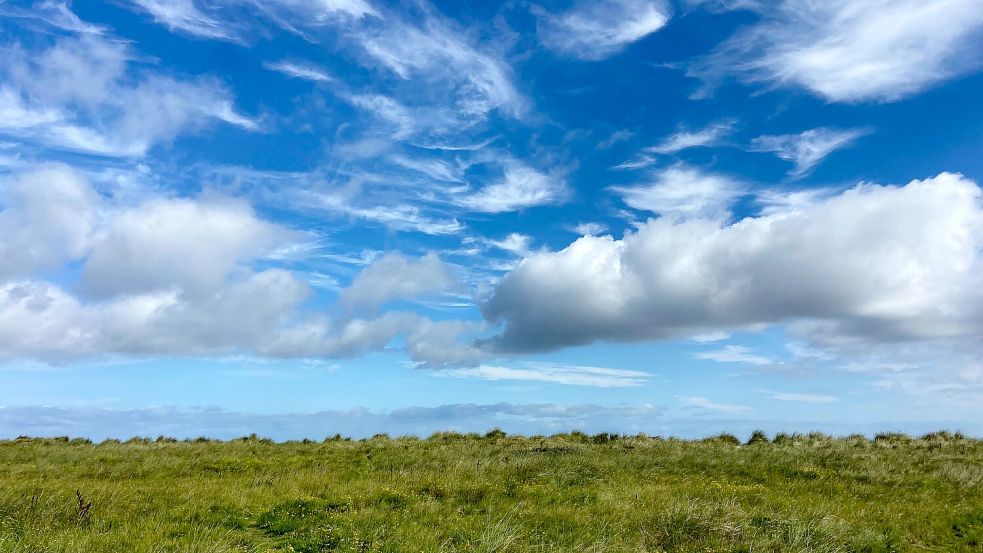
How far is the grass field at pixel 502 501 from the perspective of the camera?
39.9ft

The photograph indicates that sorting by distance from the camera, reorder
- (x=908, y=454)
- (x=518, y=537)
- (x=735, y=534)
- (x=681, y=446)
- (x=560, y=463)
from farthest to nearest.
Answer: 1. (x=681, y=446)
2. (x=908, y=454)
3. (x=560, y=463)
4. (x=735, y=534)
5. (x=518, y=537)

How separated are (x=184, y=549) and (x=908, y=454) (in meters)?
27.9

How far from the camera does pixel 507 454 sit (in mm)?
25812

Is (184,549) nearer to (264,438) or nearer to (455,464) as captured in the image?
(455,464)

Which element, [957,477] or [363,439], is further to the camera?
[363,439]

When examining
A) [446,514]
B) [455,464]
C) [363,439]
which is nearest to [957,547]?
[446,514]

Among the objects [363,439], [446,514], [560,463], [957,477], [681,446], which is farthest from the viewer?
[363,439]

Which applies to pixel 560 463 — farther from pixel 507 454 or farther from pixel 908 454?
pixel 908 454

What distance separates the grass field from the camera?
39.9 ft

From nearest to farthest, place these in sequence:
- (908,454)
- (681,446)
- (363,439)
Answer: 1. (908,454)
2. (681,446)
3. (363,439)

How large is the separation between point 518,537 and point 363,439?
87.3 feet

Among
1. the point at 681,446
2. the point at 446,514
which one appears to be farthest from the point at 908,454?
the point at 446,514

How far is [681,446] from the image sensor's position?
29.4 m

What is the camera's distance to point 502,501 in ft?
52.1
